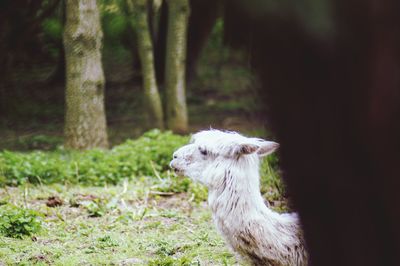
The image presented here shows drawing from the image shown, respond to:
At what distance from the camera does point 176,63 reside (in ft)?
45.7

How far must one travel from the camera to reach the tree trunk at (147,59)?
44.0 feet

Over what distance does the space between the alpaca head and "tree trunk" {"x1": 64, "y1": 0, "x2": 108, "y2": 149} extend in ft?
20.1

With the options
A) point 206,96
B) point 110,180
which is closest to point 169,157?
point 110,180

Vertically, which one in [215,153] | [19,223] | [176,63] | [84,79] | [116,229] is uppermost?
[176,63]

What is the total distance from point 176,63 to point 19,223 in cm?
796

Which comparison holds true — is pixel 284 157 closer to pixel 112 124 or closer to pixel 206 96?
pixel 112 124

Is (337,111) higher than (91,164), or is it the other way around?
(337,111)

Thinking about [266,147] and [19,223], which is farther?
[19,223]

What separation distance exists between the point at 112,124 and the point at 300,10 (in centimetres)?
1423

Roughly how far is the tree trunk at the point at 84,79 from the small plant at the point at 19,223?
4671 millimetres

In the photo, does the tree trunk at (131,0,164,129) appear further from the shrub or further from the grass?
the grass

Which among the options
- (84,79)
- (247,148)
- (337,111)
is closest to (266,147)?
(247,148)

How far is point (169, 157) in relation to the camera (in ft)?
32.7

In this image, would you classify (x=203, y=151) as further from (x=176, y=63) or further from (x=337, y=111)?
(x=176, y=63)
